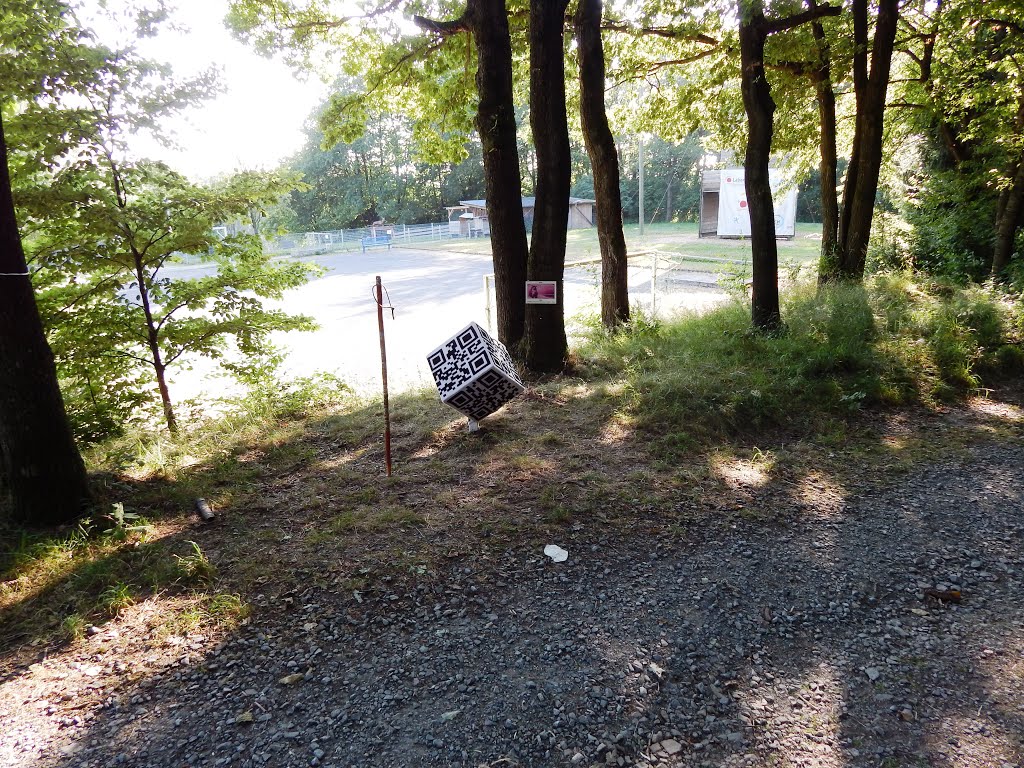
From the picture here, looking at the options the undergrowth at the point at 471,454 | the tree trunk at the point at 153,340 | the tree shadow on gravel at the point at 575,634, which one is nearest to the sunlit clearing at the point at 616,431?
the undergrowth at the point at 471,454

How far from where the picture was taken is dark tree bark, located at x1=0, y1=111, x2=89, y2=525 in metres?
3.92

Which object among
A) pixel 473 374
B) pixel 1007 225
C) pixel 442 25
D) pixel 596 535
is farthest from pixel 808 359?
pixel 1007 225

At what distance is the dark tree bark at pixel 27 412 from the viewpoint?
3924mm

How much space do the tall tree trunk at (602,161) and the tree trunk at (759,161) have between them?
5.83 ft

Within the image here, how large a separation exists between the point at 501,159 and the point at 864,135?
694cm

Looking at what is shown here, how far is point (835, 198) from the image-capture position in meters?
12.6

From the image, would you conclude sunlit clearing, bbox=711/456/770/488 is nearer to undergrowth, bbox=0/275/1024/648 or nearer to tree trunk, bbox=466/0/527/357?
undergrowth, bbox=0/275/1024/648

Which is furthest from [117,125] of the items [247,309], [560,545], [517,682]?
[517,682]

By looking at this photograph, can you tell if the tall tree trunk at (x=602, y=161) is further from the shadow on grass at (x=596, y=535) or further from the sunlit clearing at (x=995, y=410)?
the sunlit clearing at (x=995, y=410)

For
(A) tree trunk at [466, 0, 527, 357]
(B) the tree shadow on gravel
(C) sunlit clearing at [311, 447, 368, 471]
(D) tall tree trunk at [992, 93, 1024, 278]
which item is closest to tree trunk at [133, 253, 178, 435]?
(B) the tree shadow on gravel

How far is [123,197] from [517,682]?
546cm

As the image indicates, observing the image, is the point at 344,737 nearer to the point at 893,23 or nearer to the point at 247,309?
the point at 247,309

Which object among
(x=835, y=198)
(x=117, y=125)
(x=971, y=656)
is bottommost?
(x=971, y=656)

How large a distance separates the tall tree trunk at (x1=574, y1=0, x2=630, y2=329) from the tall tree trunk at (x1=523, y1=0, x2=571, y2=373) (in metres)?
0.97
